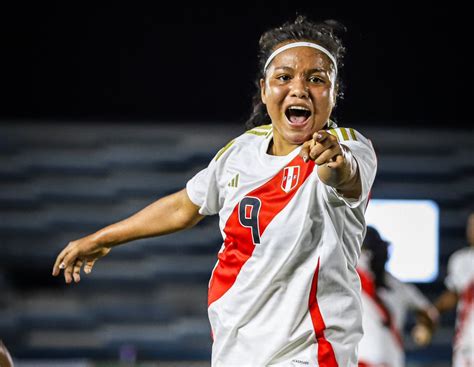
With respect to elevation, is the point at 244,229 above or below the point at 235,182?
below

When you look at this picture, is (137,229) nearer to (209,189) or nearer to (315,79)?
(209,189)

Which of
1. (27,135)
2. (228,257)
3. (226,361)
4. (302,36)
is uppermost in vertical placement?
(27,135)

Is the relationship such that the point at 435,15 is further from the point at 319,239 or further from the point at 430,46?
the point at 319,239

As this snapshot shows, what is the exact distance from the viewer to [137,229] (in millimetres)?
3094

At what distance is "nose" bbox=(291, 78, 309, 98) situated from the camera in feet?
8.75

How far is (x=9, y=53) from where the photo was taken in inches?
308

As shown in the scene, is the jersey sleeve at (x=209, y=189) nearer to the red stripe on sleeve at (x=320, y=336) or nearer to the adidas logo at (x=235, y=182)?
the adidas logo at (x=235, y=182)

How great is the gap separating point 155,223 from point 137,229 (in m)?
0.06

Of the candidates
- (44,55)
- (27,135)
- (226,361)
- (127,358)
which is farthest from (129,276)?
(226,361)

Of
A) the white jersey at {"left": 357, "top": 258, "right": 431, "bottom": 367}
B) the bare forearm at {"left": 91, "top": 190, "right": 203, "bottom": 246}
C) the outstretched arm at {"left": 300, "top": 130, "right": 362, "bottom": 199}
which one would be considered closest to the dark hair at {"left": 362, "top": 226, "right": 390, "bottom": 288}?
the white jersey at {"left": 357, "top": 258, "right": 431, "bottom": 367}

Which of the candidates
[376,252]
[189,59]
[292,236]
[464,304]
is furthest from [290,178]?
[189,59]

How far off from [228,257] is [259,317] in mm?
215

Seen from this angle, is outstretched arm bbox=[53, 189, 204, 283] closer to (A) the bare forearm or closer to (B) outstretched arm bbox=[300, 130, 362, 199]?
(A) the bare forearm

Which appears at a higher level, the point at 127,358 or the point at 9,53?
the point at 9,53
